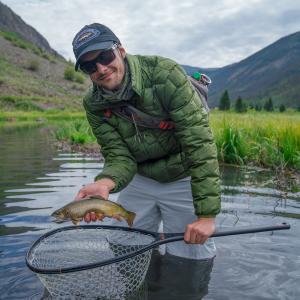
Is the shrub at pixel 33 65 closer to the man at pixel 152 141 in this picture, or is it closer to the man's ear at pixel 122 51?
the man at pixel 152 141

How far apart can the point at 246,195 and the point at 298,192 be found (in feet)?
3.10

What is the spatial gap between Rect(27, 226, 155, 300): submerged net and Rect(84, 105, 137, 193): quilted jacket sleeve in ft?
1.64

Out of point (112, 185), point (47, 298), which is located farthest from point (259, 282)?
point (47, 298)

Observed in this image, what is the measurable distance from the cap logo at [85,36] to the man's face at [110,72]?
10 cm

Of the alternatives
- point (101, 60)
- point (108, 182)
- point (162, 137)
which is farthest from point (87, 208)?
point (101, 60)

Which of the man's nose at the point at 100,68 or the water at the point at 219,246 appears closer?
the man's nose at the point at 100,68

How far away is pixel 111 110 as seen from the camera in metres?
4.26

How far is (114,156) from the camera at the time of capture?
4426 millimetres

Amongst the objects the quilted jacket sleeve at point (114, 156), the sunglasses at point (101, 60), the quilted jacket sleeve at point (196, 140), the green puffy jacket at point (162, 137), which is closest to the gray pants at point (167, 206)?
the green puffy jacket at point (162, 137)

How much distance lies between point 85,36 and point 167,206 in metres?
1.83

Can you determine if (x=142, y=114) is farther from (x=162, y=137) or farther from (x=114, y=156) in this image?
(x=114, y=156)

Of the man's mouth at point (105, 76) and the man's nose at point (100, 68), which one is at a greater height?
the man's nose at point (100, 68)

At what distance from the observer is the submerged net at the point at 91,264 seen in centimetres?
357

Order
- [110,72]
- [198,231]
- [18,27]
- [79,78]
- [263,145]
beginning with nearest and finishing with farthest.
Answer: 1. [198,231]
2. [110,72]
3. [263,145]
4. [79,78]
5. [18,27]
